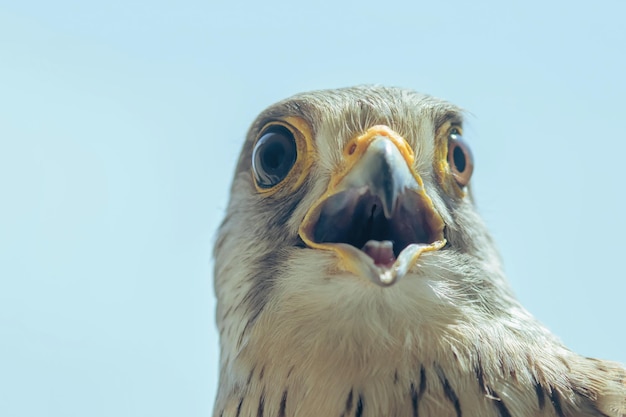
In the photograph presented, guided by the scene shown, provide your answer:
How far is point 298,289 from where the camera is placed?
13.0 feet

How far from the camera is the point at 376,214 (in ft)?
12.4

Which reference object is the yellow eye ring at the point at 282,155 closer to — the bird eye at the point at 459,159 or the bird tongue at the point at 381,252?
the bird eye at the point at 459,159

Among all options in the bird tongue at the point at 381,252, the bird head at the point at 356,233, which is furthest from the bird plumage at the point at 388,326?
the bird tongue at the point at 381,252

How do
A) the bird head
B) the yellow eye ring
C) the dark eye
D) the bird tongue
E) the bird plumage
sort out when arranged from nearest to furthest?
the bird tongue
the bird head
the bird plumage
the yellow eye ring
the dark eye

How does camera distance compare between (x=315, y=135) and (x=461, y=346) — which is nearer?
(x=461, y=346)

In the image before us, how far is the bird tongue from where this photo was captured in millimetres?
3492

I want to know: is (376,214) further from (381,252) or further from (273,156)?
(273,156)

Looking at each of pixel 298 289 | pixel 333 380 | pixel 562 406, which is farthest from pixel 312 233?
pixel 562 406

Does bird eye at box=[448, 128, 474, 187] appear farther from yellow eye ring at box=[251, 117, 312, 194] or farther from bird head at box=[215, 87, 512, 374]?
yellow eye ring at box=[251, 117, 312, 194]

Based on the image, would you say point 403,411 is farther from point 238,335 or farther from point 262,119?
point 262,119

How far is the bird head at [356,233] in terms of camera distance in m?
3.76

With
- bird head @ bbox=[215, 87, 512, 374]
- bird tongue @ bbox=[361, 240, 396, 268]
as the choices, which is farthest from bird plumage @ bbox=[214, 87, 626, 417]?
bird tongue @ bbox=[361, 240, 396, 268]

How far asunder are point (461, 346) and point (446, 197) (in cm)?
74

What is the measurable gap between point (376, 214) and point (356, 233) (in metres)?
0.12
